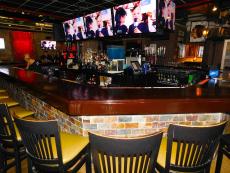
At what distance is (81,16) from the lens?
431cm

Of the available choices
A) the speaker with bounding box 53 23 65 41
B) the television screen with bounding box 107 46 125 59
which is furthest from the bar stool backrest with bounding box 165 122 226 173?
the speaker with bounding box 53 23 65 41

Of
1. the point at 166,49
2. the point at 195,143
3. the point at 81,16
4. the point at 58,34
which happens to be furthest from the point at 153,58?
the point at 195,143

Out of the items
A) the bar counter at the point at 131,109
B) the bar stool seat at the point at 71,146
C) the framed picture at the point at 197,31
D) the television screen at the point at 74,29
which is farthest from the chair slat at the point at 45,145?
the framed picture at the point at 197,31

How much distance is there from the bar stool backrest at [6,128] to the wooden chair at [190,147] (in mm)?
1427

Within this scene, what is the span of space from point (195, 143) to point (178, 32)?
732 centimetres

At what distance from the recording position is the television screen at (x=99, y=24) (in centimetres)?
364

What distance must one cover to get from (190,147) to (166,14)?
2.34 m

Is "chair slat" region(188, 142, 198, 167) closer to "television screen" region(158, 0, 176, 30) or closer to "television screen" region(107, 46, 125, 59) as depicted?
"television screen" region(158, 0, 176, 30)

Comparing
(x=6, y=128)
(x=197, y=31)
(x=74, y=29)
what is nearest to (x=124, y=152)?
(x=6, y=128)

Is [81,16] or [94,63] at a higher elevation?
[81,16]

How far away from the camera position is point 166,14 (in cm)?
293

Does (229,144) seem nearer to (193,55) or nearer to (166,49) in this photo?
(166,49)

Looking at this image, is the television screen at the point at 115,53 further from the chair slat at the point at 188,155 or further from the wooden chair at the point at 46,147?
the chair slat at the point at 188,155

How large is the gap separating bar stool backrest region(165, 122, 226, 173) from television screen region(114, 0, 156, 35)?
6.62 ft
